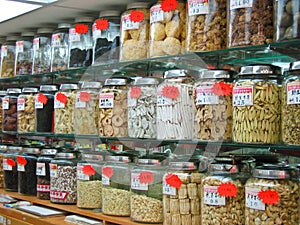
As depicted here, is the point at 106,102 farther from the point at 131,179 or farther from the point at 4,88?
the point at 4,88

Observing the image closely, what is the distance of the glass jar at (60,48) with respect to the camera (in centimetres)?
257

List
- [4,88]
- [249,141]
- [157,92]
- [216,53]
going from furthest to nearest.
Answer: [4,88], [157,92], [216,53], [249,141]

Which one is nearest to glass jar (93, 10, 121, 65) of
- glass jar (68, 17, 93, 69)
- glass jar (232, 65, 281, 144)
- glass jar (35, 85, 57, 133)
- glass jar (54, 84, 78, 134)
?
glass jar (68, 17, 93, 69)

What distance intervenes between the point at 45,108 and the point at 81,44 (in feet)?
1.35

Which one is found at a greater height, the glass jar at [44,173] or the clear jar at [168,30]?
the clear jar at [168,30]

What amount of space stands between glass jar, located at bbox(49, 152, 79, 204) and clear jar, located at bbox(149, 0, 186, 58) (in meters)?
0.73

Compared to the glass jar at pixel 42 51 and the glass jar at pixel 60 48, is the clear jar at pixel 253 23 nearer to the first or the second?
the glass jar at pixel 60 48

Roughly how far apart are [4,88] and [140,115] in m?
1.61

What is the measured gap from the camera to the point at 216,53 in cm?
179

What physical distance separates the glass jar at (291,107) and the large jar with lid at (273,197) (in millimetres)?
114

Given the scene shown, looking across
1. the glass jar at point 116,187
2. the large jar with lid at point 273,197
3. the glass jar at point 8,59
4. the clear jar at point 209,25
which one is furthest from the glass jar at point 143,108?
the glass jar at point 8,59

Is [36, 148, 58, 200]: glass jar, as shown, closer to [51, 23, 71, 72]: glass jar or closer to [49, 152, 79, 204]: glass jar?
[49, 152, 79, 204]: glass jar

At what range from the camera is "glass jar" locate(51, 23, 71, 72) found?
2.57 metres

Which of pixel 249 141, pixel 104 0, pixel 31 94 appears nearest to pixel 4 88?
pixel 31 94
